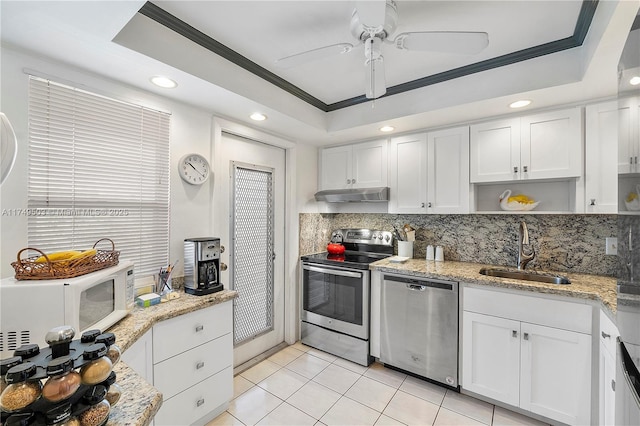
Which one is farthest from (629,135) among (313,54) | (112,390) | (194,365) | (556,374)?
(194,365)

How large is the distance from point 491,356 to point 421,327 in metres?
0.52

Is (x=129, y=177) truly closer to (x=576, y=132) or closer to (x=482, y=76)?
(x=482, y=76)

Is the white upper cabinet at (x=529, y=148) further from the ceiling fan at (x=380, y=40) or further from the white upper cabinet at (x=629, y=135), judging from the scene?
the white upper cabinet at (x=629, y=135)

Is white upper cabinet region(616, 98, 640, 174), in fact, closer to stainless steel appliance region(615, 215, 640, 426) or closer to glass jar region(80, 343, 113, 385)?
stainless steel appliance region(615, 215, 640, 426)

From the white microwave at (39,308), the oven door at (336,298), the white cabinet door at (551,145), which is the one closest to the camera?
the white microwave at (39,308)

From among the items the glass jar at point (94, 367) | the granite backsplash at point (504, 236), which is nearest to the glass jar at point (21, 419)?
the glass jar at point (94, 367)

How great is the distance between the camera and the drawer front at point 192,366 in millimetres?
1632

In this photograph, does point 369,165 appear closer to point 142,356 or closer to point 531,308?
point 531,308

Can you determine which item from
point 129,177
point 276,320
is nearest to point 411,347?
point 276,320

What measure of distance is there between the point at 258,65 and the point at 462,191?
2.03 metres

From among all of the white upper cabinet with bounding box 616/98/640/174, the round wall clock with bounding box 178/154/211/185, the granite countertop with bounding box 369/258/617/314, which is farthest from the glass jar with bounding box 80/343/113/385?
the granite countertop with bounding box 369/258/617/314

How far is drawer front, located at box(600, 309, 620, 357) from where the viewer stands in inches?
55.5

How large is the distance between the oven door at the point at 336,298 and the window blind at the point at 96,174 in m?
1.50

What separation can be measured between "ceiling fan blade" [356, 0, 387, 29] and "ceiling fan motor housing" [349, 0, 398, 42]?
151 mm
